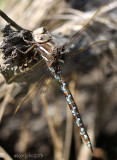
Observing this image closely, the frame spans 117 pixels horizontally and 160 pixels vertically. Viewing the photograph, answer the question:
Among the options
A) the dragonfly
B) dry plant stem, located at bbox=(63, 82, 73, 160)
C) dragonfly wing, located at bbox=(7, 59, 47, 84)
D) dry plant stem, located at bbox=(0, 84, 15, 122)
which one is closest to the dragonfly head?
the dragonfly

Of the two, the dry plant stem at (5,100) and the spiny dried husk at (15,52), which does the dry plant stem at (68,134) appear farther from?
the spiny dried husk at (15,52)

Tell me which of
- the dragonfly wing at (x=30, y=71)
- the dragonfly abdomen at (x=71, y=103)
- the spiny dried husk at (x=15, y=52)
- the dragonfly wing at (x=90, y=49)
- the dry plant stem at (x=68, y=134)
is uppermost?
the spiny dried husk at (x=15, y=52)

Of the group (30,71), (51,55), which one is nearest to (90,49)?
(51,55)

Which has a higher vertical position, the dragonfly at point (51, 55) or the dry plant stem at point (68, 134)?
the dragonfly at point (51, 55)

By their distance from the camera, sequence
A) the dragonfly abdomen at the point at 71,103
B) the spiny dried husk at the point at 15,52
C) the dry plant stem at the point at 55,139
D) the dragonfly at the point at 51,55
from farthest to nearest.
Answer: the dry plant stem at the point at 55,139 → the dragonfly abdomen at the point at 71,103 → the dragonfly at the point at 51,55 → the spiny dried husk at the point at 15,52

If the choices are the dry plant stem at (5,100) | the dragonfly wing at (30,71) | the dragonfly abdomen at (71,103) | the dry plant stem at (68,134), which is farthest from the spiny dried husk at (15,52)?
the dry plant stem at (68,134)

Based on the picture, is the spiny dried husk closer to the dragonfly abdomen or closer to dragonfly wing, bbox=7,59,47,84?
dragonfly wing, bbox=7,59,47,84

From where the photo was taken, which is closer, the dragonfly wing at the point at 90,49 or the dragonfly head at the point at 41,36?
the dragonfly head at the point at 41,36
